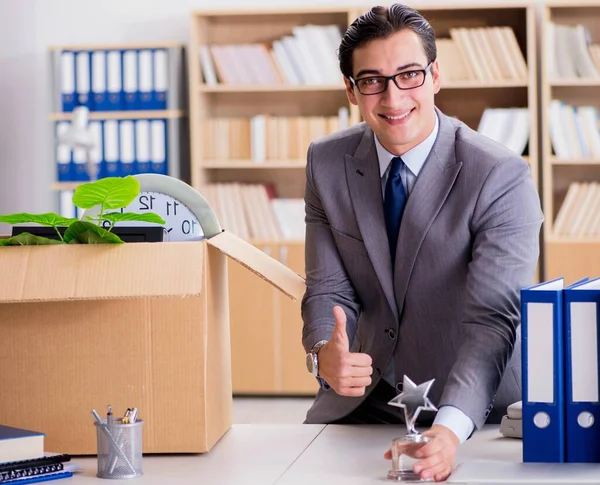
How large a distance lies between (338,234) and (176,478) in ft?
2.10

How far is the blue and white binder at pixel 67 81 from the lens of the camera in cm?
511

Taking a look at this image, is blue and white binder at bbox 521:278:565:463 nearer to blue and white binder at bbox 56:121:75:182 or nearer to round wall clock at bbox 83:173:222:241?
round wall clock at bbox 83:173:222:241

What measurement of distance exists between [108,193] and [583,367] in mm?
757

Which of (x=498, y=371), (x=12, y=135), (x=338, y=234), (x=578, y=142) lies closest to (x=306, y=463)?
(x=498, y=371)

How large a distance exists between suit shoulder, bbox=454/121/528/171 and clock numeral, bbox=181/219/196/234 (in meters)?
0.50

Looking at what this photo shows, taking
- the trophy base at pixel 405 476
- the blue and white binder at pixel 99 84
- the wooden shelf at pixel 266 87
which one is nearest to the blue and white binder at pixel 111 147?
the blue and white binder at pixel 99 84

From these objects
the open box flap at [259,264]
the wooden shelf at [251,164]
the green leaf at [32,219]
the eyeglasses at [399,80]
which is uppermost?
the wooden shelf at [251,164]

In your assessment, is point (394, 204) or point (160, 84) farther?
point (160, 84)

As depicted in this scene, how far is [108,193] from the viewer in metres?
1.51

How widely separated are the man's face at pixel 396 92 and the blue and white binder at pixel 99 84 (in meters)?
3.49

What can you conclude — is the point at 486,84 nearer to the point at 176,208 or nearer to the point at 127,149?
the point at 127,149

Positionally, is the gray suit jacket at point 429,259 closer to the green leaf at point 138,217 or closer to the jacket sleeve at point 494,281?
the jacket sleeve at point 494,281

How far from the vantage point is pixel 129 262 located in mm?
1506

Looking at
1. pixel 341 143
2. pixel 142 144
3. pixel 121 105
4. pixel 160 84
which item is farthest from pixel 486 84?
pixel 341 143
